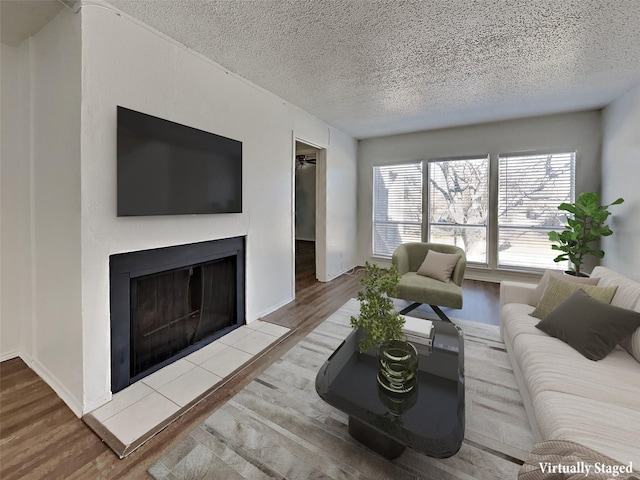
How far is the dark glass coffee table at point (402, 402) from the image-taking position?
1.19 m

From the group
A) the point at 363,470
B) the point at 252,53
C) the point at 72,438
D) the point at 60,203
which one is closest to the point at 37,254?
the point at 60,203

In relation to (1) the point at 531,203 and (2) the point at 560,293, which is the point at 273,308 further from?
(1) the point at 531,203

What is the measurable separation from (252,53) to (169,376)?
280 cm

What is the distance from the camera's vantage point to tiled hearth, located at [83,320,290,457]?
162cm

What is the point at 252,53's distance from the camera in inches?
96.4

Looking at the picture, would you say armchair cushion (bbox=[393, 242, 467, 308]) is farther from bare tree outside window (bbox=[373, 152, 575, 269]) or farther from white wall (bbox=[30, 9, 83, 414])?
white wall (bbox=[30, 9, 83, 414])

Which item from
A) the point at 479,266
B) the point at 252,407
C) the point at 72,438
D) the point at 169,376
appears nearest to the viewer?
the point at 72,438

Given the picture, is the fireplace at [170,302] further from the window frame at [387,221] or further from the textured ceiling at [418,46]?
the window frame at [387,221]

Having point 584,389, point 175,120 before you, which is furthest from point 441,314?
point 175,120

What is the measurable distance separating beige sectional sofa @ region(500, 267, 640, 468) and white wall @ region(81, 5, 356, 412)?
253 cm

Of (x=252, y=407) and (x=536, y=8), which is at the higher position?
(x=536, y=8)

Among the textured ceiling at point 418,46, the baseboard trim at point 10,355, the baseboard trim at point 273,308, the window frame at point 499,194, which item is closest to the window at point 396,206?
the window frame at point 499,194

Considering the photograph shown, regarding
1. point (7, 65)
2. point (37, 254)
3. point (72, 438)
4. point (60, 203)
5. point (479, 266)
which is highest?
point (7, 65)

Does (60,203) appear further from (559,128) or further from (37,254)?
(559,128)
